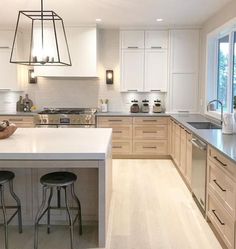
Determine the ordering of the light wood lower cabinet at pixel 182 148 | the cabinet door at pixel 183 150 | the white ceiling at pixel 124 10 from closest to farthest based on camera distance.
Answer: the light wood lower cabinet at pixel 182 148 → the white ceiling at pixel 124 10 → the cabinet door at pixel 183 150

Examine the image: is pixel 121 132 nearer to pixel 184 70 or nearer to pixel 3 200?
pixel 184 70

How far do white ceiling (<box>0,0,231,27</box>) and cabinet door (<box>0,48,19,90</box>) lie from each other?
52cm

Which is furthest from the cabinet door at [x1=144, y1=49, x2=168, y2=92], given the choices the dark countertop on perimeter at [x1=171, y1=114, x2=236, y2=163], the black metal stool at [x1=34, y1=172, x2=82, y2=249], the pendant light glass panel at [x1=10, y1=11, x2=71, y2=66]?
→ the black metal stool at [x1=34, y1=172, x2=82, y2=249]

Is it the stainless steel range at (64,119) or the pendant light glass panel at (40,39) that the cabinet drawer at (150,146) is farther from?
the pendant light glass panel at (40,39)

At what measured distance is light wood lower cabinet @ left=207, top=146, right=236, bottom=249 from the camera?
2598mm

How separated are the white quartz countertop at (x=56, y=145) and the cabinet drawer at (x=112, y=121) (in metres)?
2.23

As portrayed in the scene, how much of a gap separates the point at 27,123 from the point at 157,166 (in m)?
2.47

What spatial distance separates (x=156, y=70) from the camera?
6434mm

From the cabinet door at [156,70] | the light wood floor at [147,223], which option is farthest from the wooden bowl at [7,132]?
the cabinet door at [156,70]

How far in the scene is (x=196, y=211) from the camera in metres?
3.76

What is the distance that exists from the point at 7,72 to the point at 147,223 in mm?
4218

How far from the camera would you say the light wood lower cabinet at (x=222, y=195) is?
2.60m

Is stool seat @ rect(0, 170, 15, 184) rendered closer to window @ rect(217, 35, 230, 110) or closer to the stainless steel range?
the stainless steel range

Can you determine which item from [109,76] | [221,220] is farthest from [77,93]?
[221,220]
